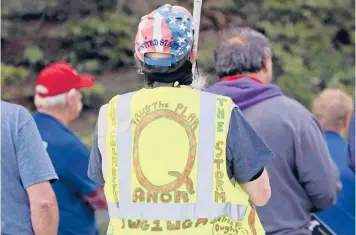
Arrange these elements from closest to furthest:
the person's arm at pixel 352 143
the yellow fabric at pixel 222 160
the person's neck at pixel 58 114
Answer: the yellow fabric at pixel 222 160 < the person's arm at pixel 352 143 < the person's neck at pixel 58 114

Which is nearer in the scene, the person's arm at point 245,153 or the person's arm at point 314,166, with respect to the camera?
the person's arm at point 245,153

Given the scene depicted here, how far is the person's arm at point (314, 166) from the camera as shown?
3.84 metres

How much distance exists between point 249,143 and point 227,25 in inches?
288

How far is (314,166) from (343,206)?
895mm

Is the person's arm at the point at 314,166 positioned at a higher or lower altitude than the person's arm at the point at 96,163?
lower

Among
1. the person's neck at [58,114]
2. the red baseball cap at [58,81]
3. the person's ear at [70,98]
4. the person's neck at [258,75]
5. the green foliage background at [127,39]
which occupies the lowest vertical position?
the green foliage background at [127,39]

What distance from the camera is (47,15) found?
9.39 metres

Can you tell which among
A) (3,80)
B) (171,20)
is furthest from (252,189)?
(3,80)

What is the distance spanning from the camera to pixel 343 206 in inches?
183

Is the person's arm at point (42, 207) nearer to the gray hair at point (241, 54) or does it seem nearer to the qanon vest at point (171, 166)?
the qanon vest at point (171, 166)

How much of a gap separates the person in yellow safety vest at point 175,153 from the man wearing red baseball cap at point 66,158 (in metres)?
1.91

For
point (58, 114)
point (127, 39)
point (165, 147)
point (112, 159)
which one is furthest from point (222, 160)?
point (127, 39)

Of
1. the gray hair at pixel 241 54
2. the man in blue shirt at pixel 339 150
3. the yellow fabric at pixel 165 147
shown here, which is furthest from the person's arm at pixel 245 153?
the man in blue shirt at pixel 339 150

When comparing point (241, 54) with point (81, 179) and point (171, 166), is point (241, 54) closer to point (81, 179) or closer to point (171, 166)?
point (81, 179)
